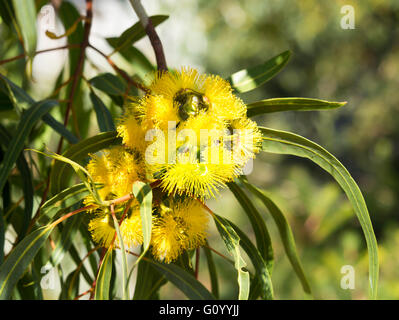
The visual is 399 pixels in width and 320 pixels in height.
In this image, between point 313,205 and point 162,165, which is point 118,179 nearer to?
point 162,165

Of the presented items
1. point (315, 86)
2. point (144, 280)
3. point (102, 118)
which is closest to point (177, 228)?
point (144, 280)

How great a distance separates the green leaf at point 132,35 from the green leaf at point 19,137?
20cm

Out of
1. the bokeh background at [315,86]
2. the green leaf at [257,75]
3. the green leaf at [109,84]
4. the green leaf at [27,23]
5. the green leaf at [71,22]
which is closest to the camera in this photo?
the green leaf at [27,23]

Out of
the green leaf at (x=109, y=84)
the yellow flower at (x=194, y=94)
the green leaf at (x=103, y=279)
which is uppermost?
the green leaf at (x=109, y=84)

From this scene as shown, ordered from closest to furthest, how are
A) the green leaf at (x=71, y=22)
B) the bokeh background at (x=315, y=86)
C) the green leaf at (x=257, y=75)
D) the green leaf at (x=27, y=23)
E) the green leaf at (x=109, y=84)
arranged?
the green leaf at (x=27, y=23) < the green leaf at (x=257, y=75) < the green leaf at (x=109, y=84) < the green leaf at (x=71, y=22) < the bokeh background at (x=315, y=86)

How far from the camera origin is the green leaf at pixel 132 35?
656mm

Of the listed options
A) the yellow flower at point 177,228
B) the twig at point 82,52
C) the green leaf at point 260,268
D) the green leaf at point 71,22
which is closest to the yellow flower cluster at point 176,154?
the yellow flower at point 177,228

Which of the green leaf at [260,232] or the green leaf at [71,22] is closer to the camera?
the green leaf at [260,232]

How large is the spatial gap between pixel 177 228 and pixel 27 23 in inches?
10.0

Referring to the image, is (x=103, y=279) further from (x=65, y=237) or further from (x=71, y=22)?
(x=71, y=22)

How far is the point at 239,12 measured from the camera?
4043 mm

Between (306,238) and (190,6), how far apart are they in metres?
3.01

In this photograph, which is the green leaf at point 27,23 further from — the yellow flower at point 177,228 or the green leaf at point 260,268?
the green leaf at point 260,268

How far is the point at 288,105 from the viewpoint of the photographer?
484 mm
